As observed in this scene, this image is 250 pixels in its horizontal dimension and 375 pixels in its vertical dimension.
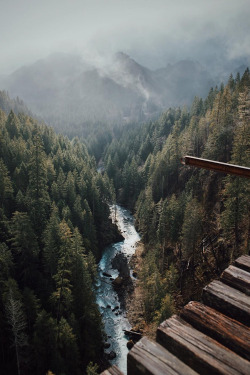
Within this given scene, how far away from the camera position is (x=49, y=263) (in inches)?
1318

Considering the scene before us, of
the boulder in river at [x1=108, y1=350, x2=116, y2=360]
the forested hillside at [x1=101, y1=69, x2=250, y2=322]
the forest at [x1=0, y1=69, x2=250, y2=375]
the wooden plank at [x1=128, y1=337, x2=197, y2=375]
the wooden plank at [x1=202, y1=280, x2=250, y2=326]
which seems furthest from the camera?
the boulder in river at [x1=108, y1=350, x2=116, y2=360]

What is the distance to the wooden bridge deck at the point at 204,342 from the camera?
6.95 feet

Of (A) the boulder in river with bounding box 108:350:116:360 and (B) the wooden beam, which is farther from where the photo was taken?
(A) the boulder in river with bounding box 108:350:116:360

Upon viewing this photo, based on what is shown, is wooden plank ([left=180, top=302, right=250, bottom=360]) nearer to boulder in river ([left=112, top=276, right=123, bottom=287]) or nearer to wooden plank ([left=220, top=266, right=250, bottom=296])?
wooden plank ([left=220, top=266, right=250, bottom=296])

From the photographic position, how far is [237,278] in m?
3.31

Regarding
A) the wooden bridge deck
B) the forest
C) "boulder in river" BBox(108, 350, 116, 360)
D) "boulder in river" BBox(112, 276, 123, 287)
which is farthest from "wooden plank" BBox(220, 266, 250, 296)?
"boulder in river" BBox(112, 276, 123, 287)

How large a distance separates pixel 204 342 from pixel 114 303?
39605 mm

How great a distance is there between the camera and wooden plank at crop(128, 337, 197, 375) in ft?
6.83

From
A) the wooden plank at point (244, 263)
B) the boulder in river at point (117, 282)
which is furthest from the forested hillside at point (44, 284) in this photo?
the wooden plank at point (244, 263)

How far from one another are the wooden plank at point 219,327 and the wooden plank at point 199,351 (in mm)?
110

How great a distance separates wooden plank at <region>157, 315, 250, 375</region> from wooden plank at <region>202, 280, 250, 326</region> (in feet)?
1.82

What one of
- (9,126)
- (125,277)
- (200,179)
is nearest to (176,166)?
(200,179)

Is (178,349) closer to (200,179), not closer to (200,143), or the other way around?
(200,179)

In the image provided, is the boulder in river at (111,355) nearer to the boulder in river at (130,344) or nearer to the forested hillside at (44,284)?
the forested hillside at (44,284)
